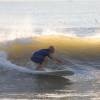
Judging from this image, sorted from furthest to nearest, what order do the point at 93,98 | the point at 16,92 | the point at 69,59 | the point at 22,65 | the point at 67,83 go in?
the point at 69,59 → the point at 22,65 → the point at 67,83 → the point at 16,92 → the point at 93,98

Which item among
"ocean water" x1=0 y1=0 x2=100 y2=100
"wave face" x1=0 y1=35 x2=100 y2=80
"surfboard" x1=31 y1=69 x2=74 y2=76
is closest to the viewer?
"ocean water" x1=0 y1=0 x2=100 y2=100

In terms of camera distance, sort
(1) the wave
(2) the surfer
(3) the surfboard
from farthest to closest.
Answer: (1) the wave
(2) the surfer
(3) the surfboard

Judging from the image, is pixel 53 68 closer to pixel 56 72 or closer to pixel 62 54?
pixel 56 72

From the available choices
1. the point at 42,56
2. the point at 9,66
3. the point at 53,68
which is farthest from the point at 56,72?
the point at 9,66

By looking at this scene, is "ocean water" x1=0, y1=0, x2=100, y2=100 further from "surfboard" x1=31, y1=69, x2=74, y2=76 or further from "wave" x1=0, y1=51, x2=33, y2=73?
"surfboard" x1=31, y1=69, x2=74, y2=76

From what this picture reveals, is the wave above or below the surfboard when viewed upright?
above

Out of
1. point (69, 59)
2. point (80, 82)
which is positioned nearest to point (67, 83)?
point (80, 82)

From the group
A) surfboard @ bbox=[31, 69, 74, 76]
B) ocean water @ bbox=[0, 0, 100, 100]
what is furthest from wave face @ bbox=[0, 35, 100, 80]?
surfboard @ bbox=[31, 69, 74, 76]

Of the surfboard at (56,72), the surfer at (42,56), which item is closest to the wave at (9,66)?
the surfer at (42,56)

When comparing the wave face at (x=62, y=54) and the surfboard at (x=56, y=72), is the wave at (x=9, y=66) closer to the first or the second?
the wave face at (x=62, y=54)

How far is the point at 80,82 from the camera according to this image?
1739cm

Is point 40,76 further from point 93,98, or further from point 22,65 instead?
point 93,98

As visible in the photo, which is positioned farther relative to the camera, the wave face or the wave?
the wave face

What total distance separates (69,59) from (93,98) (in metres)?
9.19
